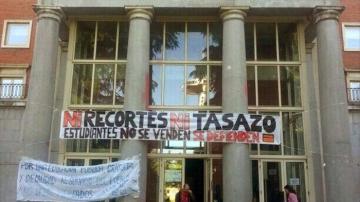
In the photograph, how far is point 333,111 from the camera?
18.6 m

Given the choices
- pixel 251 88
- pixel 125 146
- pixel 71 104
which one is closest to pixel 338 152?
pixel 251 88

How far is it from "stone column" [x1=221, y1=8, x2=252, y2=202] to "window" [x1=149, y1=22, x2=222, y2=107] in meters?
2.10

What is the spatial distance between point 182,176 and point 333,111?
6817 mm

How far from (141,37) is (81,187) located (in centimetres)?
666

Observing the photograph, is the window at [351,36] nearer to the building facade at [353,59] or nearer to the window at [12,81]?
the building facade at [353,59]

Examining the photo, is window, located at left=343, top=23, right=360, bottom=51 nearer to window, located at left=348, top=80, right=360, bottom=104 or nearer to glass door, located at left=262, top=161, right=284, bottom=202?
window, located at left=348, top=80, right=360, bottom=104

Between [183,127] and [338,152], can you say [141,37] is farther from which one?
[338,152]

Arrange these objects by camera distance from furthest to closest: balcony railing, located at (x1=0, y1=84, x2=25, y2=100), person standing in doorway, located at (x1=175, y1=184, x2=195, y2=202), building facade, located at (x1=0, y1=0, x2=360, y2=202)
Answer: balcony railing, located at (x1=0, y1=84, x2=25, y2=100) < building facade, located at (x1=0, y1=0, x2=360, y2=202) < person standing in doorway, located at (x1=175, y1=184, x2=195, y2=202)

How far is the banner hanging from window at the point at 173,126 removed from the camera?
60.4 feet

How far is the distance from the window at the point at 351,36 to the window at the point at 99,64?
1046cm

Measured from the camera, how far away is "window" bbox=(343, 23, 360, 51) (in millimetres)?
22422

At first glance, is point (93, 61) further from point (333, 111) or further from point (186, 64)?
point (333, 111)

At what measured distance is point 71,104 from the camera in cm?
2145

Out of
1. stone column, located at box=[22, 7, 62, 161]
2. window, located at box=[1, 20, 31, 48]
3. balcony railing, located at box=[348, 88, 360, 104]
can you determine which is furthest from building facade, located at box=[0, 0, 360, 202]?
window, located at box=[1, 20, 31, 48]
